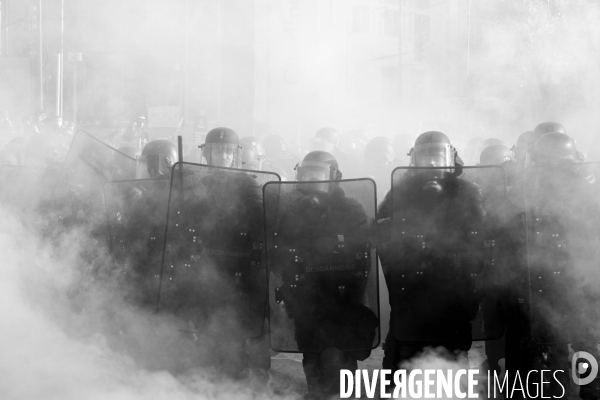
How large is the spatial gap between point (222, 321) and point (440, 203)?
1.28 m

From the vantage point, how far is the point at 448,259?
3082 millimetres

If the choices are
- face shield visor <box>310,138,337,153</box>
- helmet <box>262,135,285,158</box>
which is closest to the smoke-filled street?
face shield visor <box>310,138,337,153</box>

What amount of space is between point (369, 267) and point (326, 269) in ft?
0.71

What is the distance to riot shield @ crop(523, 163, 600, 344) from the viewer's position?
3018 mm

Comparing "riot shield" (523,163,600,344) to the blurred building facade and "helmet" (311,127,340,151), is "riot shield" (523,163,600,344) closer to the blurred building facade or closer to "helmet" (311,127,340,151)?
"helmet" (311,127,340,151)

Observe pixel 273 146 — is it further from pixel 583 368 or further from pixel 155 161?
pixel 583 368

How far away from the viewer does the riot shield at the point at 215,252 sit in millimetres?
3340

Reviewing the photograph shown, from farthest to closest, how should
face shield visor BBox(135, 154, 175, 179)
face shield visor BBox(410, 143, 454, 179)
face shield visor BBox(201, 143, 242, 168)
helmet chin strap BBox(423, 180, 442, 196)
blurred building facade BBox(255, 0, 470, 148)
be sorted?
1. blurred building facade BBox(255, 0, 470, 148)
2. face shield visor BBox(135, 154, 175, 179)
3. face shield visor BBox(201, 143, 242, 168)
4. face shield visor BBox(410, 143, 454, 179)
5. helmet chin strap BBox(423, 180, 442, 196)

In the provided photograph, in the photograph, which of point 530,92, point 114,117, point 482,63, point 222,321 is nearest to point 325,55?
point 482,63

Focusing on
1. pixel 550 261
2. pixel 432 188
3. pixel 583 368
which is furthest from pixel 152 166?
pixel 583 368

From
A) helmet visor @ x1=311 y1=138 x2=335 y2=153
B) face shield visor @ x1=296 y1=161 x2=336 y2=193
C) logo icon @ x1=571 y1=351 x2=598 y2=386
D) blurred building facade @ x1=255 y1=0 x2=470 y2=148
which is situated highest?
blurred building facade @ x1=255 y1=0 x2=470 y2=148

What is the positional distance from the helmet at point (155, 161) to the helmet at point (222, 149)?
0.59 metres

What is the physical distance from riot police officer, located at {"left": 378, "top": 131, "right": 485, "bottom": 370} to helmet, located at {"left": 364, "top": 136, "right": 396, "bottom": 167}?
121 inches

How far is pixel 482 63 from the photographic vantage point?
348 inches
